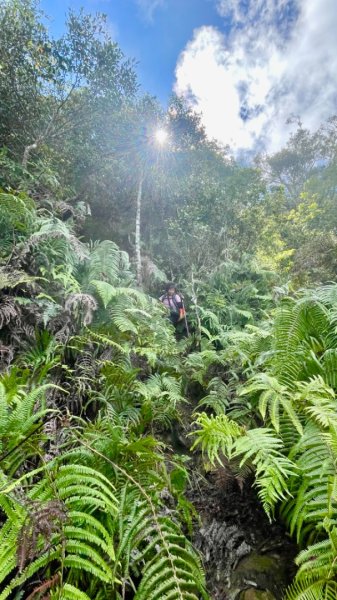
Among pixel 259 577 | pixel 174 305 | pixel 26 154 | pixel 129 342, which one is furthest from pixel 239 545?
pixel 26 154

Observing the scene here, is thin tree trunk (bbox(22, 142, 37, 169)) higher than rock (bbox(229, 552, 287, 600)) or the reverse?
higher

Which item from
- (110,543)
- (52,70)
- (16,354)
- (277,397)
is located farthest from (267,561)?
(52,70)

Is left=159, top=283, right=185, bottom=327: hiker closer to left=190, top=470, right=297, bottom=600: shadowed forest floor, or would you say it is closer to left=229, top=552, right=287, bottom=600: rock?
left=190, top=470, right=297, bottom=600: shadowed forest floor

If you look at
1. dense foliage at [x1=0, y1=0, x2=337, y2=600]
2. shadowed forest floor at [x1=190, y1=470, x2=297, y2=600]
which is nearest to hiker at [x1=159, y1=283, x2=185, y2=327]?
dense foliage at [x1=0, y1=0, x2=337, y2=600]

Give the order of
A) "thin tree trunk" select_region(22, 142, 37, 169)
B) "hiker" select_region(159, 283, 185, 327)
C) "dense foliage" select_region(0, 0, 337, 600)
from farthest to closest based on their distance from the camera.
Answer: "hiker" select_region(159, 283, 185, 327), "thin tree trunk" select_region(22, 142, 37, 169), "dense foliage" select_region(0, 0, 337, 600)

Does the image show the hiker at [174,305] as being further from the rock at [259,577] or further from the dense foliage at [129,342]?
the rock at [259,577]

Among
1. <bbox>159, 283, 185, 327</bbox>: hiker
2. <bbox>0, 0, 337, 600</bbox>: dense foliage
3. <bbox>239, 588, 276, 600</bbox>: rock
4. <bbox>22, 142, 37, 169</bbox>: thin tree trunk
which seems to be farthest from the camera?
<bbox>159, 283, 185, 327</bbox>: hiker

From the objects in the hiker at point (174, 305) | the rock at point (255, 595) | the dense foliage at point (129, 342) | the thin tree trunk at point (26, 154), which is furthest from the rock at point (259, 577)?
the thin tree trunk at point (26, 154)

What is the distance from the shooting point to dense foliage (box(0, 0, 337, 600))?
1.24 meters

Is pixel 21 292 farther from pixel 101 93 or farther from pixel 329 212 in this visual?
pixel 329 212

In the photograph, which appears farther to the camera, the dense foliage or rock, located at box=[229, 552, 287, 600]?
rock, located at box=[229, 552, 287, 600]

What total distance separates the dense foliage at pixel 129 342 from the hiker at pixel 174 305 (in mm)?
466

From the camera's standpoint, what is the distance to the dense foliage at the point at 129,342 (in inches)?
48.9

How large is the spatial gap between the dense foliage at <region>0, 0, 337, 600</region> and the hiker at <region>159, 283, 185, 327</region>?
466 millimetres
